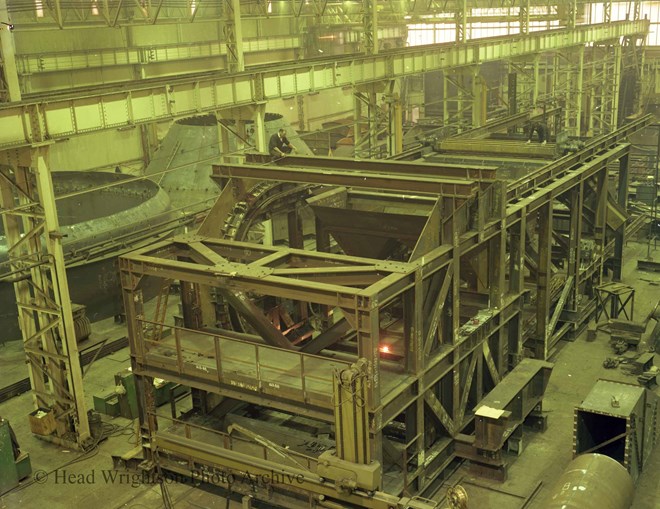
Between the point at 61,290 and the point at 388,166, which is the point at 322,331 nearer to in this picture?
the point at 388,166

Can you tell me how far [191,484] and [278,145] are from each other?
261 inches

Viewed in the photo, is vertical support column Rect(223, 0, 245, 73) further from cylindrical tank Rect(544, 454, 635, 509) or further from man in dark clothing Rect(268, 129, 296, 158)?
cylindrical tank Rect(544, 454, 635, 509)

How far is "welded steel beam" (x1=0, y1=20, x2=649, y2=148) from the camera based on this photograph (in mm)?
13250

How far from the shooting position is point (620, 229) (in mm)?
20359

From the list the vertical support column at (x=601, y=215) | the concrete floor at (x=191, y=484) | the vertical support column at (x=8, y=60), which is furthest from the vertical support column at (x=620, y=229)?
the vertical support column at (x=8, y=60)

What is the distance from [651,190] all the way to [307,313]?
642 inches

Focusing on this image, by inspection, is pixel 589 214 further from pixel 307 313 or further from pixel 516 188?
pixel 307 313

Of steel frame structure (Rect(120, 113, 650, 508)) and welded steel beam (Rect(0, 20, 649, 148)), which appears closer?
steel frame structure (Rect(120, 113, 650, 508))

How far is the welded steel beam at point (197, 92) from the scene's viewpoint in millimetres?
13250

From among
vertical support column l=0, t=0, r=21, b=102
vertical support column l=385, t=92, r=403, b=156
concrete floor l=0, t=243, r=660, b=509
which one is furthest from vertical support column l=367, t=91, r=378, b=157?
vertical support column l=0, t=0, r=21, b=102

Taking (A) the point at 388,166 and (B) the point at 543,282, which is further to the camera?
(B) the point at 543,282

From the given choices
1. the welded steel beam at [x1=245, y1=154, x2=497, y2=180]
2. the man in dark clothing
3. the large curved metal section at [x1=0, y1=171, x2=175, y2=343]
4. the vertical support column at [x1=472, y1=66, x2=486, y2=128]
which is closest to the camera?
the welded steel beam at [x1=245, y1=154, x2=497, y2=180]

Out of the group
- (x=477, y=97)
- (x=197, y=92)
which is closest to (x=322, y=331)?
(x=197, y=92)

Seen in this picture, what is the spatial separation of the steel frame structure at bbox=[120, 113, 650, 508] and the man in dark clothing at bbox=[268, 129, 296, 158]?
38 cm
